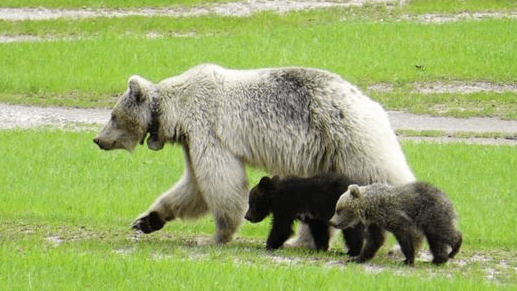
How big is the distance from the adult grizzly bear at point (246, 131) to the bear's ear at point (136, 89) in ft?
0.04

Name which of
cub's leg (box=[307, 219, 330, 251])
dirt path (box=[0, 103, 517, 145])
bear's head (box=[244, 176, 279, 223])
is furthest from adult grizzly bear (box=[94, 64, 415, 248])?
dirt path (box=[0, 103, 517, 145])

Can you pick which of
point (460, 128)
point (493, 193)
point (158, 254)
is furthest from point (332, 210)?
point (460, 128)

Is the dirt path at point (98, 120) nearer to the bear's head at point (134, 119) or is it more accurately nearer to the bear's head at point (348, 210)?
the bear's head at point (134, 119)

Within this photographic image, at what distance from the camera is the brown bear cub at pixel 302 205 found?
43.2ft

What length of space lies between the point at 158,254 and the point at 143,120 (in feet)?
7.13

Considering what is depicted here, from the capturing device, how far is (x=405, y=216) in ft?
40.8

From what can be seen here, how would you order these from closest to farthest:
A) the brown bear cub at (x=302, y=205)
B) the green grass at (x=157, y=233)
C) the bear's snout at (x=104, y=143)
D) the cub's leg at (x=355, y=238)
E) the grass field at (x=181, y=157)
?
the green grass at (x=157, y=233) < the grass field at (x=181, y=157) < the cub's leg at (x=355, y=238) < the brown bear cub at (x=302, y=205) < the bear's snout at (x=104, y=143)

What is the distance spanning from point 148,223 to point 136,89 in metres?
1.48

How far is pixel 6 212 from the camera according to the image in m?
16.1

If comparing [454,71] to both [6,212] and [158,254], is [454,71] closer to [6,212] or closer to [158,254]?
[6,212]

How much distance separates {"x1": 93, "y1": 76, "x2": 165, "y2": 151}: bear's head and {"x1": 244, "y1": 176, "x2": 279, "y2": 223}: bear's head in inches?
56.8

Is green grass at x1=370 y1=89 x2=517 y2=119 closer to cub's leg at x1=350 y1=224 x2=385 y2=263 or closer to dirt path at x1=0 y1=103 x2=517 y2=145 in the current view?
dirt path at x1=0 y1=103 x2=517 y2=145

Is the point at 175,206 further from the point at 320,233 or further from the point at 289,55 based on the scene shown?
the point at 289,55

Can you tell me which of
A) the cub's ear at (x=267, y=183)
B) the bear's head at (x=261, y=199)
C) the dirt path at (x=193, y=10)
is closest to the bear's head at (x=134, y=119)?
the bear's head at (x=261, y=199)
